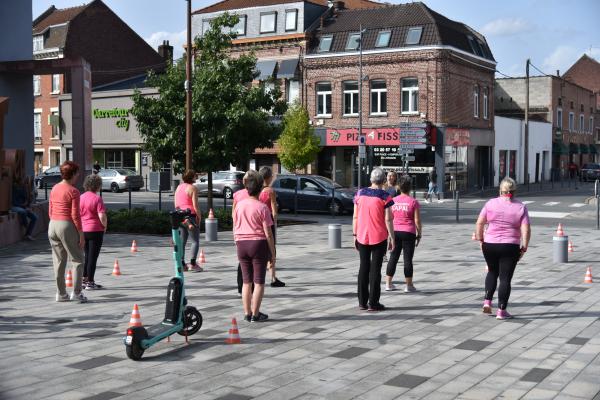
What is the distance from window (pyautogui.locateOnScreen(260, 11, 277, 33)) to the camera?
149 feet

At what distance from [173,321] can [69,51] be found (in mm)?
48503

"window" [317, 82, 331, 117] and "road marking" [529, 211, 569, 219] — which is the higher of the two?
"window" [317, 82, 331, 117]

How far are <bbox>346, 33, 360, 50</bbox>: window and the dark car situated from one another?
16.4 meters

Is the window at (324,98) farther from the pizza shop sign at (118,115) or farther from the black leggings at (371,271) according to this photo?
the black leggings at (371,271)

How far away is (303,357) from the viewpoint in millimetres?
7027

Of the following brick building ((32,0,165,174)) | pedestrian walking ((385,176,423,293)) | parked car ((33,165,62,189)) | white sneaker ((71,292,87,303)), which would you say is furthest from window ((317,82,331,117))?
white sneaker ((71,292,87,303))

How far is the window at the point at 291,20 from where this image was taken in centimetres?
4466

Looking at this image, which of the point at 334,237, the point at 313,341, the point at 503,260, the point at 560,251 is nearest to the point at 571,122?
the point at 334,237

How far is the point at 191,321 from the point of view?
764 centimetres

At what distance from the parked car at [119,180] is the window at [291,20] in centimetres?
1245

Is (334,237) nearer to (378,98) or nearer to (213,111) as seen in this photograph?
(213,111)

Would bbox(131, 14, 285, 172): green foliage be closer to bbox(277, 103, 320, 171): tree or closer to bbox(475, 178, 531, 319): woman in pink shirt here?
bbox(475, 178, 531, 319): woman in pink shirt

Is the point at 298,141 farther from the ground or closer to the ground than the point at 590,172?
farther from the ground

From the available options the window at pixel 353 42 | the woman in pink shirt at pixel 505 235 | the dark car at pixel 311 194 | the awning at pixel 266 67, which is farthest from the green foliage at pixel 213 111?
the awning at pixel 266 67
